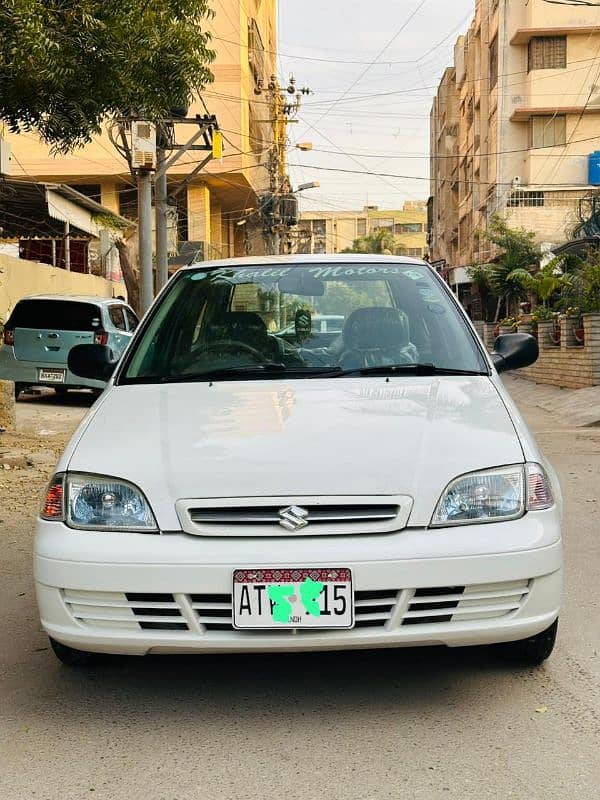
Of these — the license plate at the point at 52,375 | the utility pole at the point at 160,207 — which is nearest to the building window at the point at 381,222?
the utility pole at the point at 160,207

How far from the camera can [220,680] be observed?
146 inches

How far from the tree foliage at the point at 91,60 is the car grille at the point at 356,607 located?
519 centimetres

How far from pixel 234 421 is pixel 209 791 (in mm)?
1292

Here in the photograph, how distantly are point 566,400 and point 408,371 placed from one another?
12.3 metres

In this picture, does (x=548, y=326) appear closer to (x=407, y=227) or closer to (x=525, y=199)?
(x=525, y=199)

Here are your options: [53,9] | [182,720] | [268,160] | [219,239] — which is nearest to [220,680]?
[182,720]

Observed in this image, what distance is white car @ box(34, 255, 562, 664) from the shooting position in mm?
3088

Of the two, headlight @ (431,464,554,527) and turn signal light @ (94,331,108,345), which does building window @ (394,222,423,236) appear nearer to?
turn signal light @ (94,331,108,345)

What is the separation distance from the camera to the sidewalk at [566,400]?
44.2ft

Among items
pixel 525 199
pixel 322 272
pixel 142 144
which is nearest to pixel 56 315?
pixel 142 144

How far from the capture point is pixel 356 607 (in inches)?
122

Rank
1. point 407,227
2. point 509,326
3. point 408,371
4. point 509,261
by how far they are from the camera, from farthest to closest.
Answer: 1. point 407,227
2. point 509,261
3. point 509,326
4. point 408,371

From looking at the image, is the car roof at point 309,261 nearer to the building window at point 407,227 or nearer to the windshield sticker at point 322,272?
the windshield sticker at point 322,272

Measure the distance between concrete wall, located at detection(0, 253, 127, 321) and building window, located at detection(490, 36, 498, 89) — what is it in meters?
24.6
